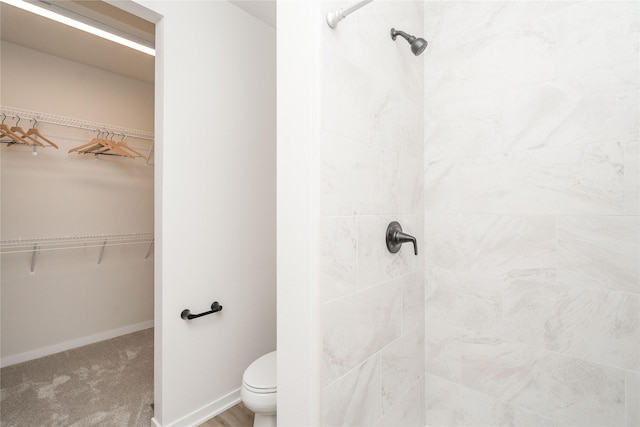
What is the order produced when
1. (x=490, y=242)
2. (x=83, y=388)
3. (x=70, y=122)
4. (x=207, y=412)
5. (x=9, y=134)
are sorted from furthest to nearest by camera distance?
1. (x=70, y=122)
2. (x=9, y=134)
3. (x=83, y=388)
4. (x=207, y=412)
5. (x=490, y=242)

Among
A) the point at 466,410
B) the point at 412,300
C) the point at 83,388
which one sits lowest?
the point at 83,388

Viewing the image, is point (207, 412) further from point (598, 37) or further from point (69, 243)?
point (598, 37)

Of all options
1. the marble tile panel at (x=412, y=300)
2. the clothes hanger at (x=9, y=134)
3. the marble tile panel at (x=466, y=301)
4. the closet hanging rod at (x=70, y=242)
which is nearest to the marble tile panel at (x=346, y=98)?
the marble tile panel at (x=412, y=300)

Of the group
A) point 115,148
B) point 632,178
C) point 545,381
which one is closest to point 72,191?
point 115,148

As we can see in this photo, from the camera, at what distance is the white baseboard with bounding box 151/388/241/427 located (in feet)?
5.39

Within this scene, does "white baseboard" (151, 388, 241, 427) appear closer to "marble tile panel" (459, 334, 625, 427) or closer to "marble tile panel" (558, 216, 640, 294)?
"marble tile panel" (459, 334, 625, 427)

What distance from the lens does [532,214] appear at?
1.20 meters

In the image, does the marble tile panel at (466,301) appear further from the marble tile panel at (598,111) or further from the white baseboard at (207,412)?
the white baseboard at (207,412)

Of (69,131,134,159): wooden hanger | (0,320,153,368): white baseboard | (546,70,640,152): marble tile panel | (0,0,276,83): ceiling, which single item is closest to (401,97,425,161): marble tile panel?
(546,70,640,152): marble tile panel

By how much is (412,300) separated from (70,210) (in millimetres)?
2978

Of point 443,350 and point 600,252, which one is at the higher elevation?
point 600,252

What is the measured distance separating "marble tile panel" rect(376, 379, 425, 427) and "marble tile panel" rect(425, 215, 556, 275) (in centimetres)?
61

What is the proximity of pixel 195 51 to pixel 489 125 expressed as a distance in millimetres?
1582

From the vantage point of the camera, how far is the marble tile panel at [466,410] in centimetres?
123
